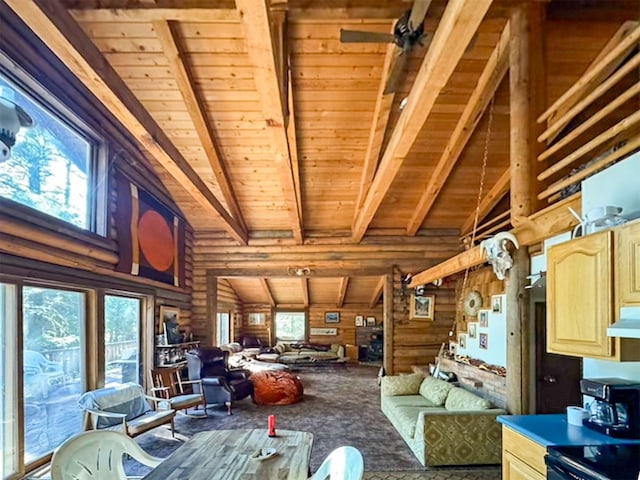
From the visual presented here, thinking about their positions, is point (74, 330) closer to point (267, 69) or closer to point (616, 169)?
point (267, 69)

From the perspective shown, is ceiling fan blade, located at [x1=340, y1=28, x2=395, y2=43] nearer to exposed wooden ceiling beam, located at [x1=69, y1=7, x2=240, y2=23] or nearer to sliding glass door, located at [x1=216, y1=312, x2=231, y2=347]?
exposed wooden ceiling beam, located at [x1=69, y1=7, x2=240, y2=23]

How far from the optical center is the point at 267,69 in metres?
3.10

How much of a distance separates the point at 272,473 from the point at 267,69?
2.60 meters

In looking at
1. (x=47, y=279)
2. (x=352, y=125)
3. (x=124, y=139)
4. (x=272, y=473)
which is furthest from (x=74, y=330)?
(x=352, y=125)

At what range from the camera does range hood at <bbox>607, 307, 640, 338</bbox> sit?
197 cm

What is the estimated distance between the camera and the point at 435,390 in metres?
5.82

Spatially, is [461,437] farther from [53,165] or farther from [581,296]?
[53,165]

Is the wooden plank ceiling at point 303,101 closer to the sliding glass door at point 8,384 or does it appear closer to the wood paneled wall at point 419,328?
the wood paneled wall at point 419,328

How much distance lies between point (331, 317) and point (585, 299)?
1175 centimetres

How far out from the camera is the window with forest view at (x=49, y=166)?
142 inches

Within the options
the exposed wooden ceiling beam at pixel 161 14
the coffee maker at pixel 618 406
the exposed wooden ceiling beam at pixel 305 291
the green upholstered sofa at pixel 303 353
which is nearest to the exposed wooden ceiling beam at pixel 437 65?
the exposed wooden ceiling beam at pixel 161 14

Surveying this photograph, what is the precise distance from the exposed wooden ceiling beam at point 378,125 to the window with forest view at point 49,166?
3.18 meters

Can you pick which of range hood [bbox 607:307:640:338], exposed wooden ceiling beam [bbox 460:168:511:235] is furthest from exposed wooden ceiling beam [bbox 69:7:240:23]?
exposed wooden ceiling beam [bbox 460:168:511:235]

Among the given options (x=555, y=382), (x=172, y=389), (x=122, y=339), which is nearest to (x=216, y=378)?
(x=172, y=389)
